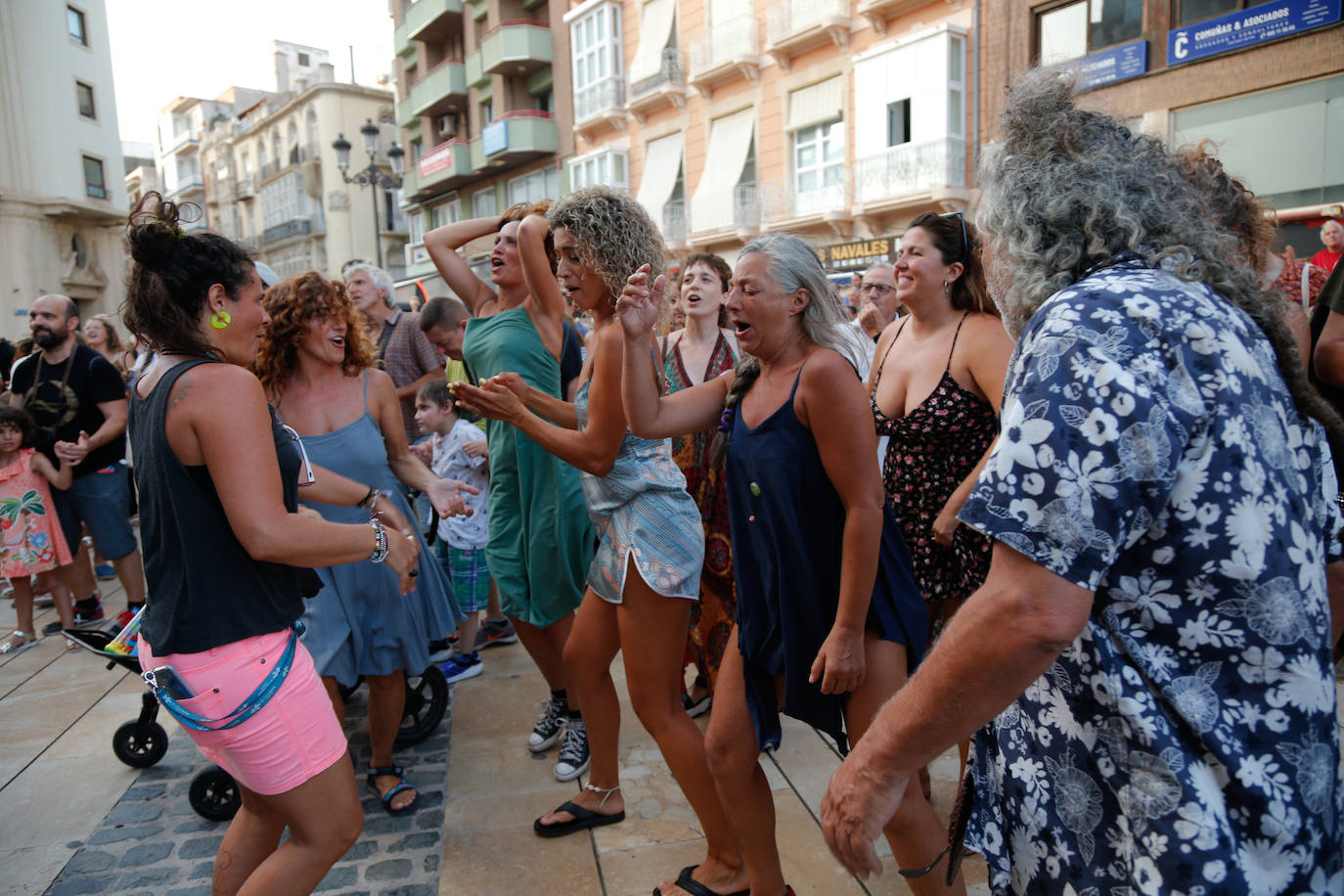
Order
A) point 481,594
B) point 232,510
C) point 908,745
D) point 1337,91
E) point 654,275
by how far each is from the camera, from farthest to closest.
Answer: point 1337,91 → point 481,594 → point 654,275 → point 232,510 → point 908,745

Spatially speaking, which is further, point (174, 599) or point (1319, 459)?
point (174, 599)

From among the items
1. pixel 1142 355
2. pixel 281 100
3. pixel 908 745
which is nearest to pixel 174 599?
pixel 908 745

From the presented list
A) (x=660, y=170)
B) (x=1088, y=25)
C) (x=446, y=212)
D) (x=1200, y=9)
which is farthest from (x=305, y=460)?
(x=446, y=212)

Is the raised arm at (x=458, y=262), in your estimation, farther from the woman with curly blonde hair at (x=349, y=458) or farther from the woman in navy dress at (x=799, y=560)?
the woman in navy dress at (x=799, y=560)

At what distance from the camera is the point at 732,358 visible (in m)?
4.23

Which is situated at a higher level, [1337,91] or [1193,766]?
[1337,91]

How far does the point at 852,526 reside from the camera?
209 centimetres

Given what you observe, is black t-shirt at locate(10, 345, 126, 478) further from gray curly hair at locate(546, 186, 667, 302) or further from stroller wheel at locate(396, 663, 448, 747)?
gray curly hair at locate(546, 186, 667, 302)

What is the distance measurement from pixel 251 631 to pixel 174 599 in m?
0.19

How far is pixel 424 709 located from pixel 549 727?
677mm

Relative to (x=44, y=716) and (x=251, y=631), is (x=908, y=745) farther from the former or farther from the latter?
(x=44, y=716)

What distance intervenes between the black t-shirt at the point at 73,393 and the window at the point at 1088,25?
535 inches

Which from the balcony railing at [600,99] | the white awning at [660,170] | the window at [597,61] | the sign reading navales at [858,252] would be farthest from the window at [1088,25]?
the window at [597,61]

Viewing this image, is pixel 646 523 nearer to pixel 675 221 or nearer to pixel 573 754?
pixel 573 754
